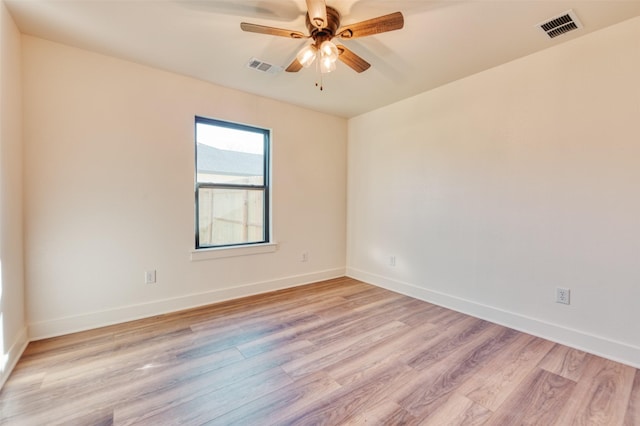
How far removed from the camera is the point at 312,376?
6.21 ft

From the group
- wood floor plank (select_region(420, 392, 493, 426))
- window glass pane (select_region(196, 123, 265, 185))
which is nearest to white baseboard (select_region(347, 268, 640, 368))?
wood floor plank (select_region(420, 392, 493, 426))

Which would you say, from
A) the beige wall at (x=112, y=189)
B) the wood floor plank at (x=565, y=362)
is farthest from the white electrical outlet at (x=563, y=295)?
the beige wall at (x=112, y=189)

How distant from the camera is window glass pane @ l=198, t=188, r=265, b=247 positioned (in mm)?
3240

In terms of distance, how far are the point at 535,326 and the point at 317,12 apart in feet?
9.75

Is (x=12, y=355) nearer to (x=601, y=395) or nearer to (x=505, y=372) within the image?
(x=505, y=372)

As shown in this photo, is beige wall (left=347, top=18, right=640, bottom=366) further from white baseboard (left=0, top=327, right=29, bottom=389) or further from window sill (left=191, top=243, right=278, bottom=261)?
white baseboard (left=0, top=327, right=29, bottom=389)

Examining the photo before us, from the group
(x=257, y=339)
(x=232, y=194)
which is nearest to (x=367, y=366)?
(x=257, y=339)

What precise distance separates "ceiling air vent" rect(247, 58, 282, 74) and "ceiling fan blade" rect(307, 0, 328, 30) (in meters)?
1.02

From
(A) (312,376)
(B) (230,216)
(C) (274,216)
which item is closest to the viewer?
(A) (312,376)

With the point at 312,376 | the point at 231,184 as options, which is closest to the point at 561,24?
the point at 312,376

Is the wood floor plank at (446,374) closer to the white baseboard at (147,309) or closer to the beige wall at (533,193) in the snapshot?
the beige wall at (533,193)

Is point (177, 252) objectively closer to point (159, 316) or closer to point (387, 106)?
point (159, 316)

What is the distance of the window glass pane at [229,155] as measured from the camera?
10.5ft

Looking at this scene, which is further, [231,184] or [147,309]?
[231,184]
